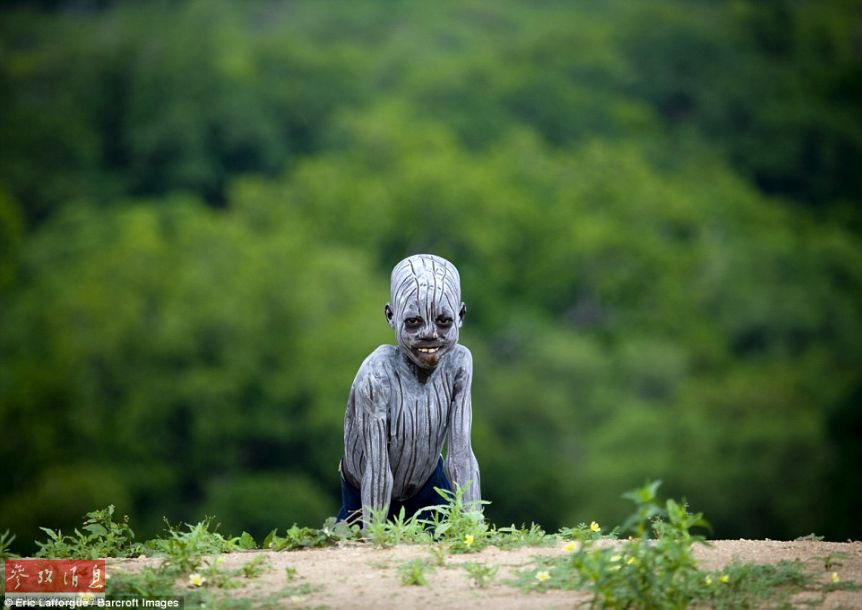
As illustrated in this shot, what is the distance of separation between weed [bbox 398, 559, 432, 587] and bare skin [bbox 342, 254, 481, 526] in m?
1.24

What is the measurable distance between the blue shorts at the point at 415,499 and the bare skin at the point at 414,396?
0.79ft

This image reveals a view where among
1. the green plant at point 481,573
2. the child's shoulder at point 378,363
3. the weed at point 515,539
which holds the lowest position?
the green plant at point 481,573

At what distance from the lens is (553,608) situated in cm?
816

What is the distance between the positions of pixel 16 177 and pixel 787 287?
119ft

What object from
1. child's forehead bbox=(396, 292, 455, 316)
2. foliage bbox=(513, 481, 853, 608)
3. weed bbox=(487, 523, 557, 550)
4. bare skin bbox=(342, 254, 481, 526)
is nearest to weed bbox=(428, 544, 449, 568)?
weed bbox=(487, 523, 557, 550)

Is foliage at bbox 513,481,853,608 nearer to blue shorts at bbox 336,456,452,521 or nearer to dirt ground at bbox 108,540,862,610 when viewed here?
dirt ground at bbox 108,540,862,610

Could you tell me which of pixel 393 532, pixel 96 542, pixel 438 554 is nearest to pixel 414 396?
pixel 393 532

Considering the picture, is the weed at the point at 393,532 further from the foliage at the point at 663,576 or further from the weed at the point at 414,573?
the foliage at the point at 663,576

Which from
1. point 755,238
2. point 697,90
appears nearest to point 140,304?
point 755,238

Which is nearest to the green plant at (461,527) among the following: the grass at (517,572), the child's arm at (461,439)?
the grass at (517,572)

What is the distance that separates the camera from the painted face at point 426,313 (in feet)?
32.9

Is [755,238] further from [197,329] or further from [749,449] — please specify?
[197,329]

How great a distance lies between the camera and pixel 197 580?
869cm

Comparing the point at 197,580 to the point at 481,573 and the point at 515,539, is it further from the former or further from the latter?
the point at 515,539
